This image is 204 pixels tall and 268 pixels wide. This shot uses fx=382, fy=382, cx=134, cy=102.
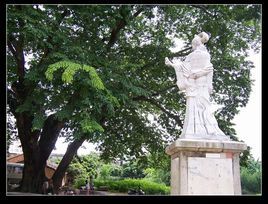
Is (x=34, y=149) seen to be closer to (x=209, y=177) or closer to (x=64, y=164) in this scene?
(x=64, y=164)

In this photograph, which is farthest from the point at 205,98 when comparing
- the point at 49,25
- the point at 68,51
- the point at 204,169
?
the point at 49,25

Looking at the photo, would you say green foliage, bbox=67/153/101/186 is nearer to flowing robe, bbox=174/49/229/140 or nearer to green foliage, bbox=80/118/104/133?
green foliage, bbox=80/118/104/133

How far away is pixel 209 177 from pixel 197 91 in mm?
1853

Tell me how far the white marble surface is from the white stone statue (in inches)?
24.7

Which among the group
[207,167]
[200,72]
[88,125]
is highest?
[200,72]

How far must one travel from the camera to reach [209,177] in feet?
23.5

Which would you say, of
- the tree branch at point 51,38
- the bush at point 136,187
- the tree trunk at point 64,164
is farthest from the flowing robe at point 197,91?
the bush at point 136,187

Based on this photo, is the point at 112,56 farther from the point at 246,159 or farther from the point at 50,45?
the point at 246,159

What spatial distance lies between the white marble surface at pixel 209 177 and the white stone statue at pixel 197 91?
0.63 metres

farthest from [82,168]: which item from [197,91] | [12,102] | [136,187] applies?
[197,91]

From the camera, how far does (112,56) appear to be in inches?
521

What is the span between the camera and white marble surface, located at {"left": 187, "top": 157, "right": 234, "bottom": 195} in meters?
7.11

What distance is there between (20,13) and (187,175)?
21.5ft

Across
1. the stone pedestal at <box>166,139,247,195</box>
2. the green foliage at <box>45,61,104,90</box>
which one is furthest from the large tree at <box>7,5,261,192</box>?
the stone pedestal at <box>166,139,247,195</box>
